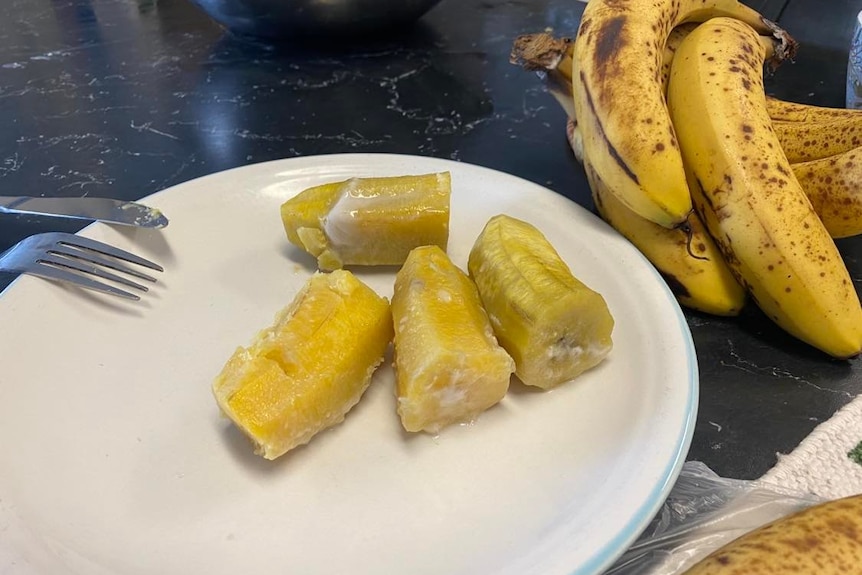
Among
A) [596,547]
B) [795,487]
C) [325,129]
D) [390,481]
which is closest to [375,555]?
[390,481]

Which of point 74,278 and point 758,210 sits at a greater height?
point 758,210

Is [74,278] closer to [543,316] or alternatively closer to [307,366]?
[307,366]

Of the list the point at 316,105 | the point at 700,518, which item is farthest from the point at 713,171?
the point at 316,105

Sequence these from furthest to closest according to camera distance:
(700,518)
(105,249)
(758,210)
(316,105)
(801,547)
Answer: (316,105) → (105,249) → (758,210) → (700,518) → (801,547)

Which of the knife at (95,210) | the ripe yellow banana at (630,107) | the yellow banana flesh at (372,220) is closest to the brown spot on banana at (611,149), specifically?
the ripe yellow banana at (630,107)

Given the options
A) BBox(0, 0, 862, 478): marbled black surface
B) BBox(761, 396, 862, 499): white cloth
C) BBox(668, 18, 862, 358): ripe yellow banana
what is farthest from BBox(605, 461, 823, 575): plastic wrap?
BBox(668, 18, 862, 358): ripe yellow banana

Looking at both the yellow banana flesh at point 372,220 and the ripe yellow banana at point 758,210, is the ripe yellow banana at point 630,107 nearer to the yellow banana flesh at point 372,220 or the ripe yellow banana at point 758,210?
the ripe yellow banana at point 758,210

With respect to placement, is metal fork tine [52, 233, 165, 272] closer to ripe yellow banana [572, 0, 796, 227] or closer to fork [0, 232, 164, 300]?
fork [0, 232, 164, 300]
